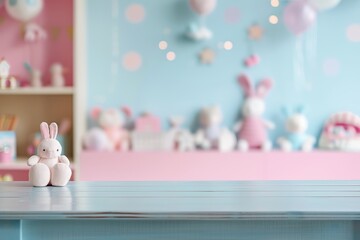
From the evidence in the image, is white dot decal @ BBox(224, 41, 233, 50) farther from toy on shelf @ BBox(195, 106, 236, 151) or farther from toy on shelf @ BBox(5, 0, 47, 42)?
toy on shelf @ BBox(5, 0, 47, 42)

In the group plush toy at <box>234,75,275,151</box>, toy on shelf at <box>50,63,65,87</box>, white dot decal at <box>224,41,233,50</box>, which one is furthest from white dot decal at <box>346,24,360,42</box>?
toy on shelf at <box>50,63,65,87</box>

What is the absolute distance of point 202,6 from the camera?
330 cm

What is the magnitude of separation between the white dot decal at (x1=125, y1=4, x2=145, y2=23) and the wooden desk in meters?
2.04

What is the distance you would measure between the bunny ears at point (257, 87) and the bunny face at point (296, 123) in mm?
222

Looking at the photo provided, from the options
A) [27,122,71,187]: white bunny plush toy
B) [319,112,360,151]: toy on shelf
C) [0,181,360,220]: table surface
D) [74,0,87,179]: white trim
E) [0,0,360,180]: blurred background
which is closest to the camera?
[0,181,360,220]: table surface

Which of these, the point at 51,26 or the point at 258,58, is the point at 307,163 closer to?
the point at 258,58

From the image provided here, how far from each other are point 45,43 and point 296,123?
1560mm

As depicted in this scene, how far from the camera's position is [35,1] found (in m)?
3.24

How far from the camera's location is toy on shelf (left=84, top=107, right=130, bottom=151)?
3252 millimetres

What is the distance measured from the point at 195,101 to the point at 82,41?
758 millimetres

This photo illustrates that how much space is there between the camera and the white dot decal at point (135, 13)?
3416 millimetres

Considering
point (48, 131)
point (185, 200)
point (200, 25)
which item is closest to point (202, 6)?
point (200, 25)

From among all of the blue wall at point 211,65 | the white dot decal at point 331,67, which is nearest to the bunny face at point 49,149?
the blue wall at point 211,65

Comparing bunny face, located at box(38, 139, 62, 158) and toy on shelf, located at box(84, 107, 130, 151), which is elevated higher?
toy on shelf, located at box(84, 107, 130, 151)
